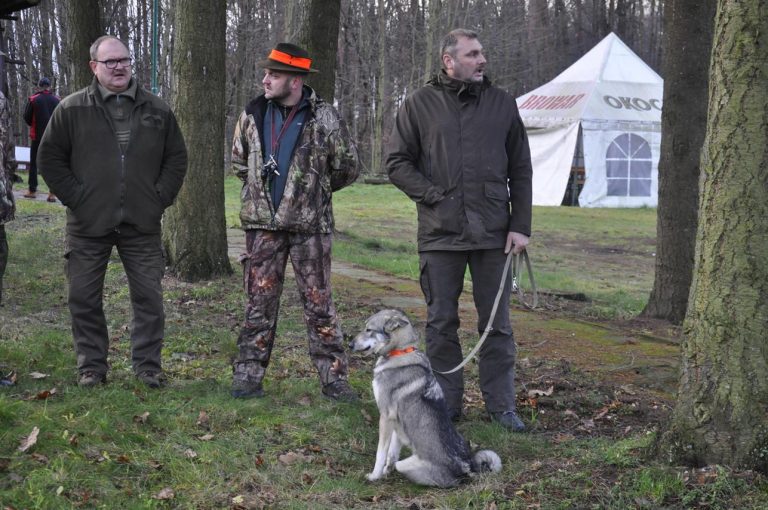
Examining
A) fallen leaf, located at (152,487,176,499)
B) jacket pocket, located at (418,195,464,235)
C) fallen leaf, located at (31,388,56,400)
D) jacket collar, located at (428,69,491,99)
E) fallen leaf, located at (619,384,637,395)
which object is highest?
jacket collar, located at (428,69,491,99)

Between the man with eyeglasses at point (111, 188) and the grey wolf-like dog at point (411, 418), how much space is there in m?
1.75

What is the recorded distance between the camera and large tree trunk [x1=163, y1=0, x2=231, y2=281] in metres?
9.77

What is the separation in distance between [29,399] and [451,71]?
323cm

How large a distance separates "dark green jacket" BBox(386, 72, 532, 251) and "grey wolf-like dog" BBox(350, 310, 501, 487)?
2.67ft

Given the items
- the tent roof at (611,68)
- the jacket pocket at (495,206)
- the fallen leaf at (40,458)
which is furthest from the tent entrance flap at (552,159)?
the fallen leaf at (40,458)

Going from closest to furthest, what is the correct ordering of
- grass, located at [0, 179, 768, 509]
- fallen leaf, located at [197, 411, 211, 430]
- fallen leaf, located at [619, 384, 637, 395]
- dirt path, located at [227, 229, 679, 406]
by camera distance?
grass, located at [0, 179, 768, 509], fallen leaf, located at [197, 411, 211, 430], fallen leaf, located at [619, 384, 637, 395], dirt path, located at [227, 229, 679, 406]

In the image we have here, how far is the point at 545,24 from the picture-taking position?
55625mm

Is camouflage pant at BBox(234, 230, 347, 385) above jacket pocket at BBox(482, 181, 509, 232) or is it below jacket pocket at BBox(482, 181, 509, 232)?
below

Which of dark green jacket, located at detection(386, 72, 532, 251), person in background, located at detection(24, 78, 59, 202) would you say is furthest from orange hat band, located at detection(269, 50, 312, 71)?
person in background, located at detection(24, 78, 59, 202)

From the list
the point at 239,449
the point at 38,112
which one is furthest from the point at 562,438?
the point at 38,112

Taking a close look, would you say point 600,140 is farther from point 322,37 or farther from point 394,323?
point 394,323

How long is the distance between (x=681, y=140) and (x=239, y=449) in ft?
20.2

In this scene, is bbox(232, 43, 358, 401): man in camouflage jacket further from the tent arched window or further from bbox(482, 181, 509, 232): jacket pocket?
the tent arched window

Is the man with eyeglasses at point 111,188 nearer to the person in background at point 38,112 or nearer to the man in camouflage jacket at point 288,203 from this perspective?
the man in camouflage jacket at point 288,203
